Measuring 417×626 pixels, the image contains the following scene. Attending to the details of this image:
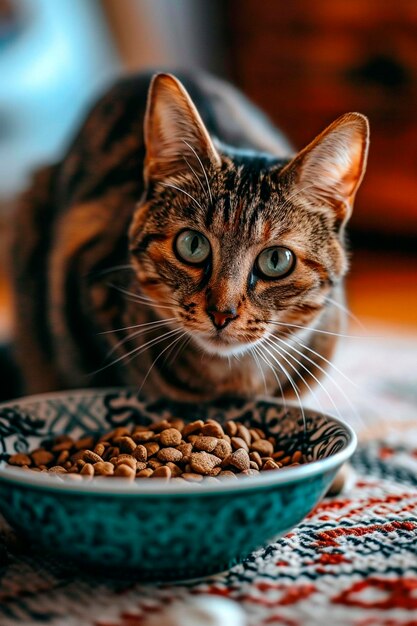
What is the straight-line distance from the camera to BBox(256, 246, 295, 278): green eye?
103 cm

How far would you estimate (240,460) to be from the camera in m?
0.87

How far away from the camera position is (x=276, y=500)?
2.48ft

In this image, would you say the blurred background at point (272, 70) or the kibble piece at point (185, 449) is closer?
the kibble piece at point (185, 449)

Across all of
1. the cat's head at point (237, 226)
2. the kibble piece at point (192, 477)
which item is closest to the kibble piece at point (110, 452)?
the kibble piece at point (192, 477)

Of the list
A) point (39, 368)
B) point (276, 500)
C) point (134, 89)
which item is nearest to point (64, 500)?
point (276, 500)

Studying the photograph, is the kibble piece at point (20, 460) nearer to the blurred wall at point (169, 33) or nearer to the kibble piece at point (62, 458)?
the kibble piece at point (62, 458)

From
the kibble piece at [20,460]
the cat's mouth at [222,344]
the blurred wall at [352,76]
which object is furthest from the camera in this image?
the blurred wall at [352,76]

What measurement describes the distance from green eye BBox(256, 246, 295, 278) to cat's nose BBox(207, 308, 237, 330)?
0.09 meters

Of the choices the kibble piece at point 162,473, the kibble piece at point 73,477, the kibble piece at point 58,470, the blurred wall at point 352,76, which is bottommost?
the kibble piece at point 58,470

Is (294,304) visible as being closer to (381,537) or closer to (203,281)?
(203,281)

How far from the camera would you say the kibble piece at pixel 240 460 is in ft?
2.86

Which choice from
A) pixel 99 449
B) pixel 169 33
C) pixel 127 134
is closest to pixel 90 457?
pixel 99 449

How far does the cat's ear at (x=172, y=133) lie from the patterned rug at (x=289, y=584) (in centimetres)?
54

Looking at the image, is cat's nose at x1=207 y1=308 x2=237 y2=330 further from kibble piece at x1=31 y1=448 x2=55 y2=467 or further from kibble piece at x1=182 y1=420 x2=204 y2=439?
kibble piece at x1=31 y1=448 x2=55 y2=467
